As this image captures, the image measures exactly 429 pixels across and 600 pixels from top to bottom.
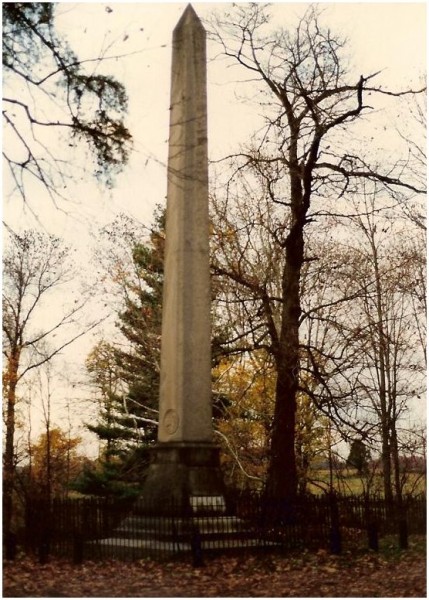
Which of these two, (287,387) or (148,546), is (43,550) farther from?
(287,387)

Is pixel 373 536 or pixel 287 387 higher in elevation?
pixel 287 387

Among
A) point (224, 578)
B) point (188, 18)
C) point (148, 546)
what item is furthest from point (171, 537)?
point (188, 18)

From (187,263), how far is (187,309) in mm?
695

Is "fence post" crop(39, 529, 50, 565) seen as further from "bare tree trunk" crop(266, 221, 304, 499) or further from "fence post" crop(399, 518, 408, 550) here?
"fence post" crop(399, 518, 408, 550)

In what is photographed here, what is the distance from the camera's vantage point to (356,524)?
39.8 ft

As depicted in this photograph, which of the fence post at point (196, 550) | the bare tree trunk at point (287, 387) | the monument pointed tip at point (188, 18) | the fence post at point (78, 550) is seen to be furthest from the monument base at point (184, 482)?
the monument pointed tip at point (188, 18)

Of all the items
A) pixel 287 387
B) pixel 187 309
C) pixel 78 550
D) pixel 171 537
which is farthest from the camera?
pixel 287 387

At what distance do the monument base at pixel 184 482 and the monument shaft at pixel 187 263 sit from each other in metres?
0.18

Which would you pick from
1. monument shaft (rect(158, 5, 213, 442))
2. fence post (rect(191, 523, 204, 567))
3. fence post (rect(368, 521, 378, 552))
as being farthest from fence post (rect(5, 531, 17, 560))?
fence post (rect(368, 521, 378, 552))

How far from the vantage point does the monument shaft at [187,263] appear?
10289 mm

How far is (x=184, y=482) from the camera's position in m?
9.84

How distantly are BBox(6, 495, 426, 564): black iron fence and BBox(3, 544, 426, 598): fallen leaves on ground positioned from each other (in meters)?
0.26

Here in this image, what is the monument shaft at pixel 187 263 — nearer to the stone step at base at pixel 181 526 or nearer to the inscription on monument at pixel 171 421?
the inscription on monument at pixel 171 421

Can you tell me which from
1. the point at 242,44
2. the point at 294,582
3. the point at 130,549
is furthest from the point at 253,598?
the point at 242,44
